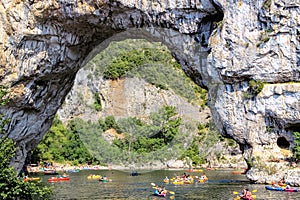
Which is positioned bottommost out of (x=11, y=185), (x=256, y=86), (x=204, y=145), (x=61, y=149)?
(x=11, y=185)

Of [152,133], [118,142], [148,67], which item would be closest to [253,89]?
[152,133]

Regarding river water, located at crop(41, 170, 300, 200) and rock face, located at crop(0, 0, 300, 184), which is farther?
river water, located at crop(41, 170, 300, 200)

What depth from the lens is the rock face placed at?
82.1 ft

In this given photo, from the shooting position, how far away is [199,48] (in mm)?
26609

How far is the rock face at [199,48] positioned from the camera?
25.0m

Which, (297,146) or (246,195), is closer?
(246,195)

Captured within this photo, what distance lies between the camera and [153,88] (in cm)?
6988

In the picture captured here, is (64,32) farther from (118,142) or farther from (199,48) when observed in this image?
(118,142)

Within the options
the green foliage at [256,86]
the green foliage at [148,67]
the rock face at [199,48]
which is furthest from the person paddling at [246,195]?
the green foliage at [148,67]

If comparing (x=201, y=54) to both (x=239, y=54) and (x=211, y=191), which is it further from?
(x=211, y=191)

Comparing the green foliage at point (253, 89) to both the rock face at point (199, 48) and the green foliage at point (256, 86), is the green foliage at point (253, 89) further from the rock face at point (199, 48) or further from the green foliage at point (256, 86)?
the rock face at point (199, 48)

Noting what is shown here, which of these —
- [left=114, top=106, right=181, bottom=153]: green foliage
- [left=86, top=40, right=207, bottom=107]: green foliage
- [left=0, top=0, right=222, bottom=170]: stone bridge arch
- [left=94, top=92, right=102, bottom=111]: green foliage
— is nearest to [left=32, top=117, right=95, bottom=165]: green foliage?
[left=114, top=106, right=181, bottom=153]: green foliage

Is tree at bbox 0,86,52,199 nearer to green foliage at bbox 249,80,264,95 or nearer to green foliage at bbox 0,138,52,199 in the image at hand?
green foliage at bbox 0,138,52,199

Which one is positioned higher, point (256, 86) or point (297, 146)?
point (256, 86)
